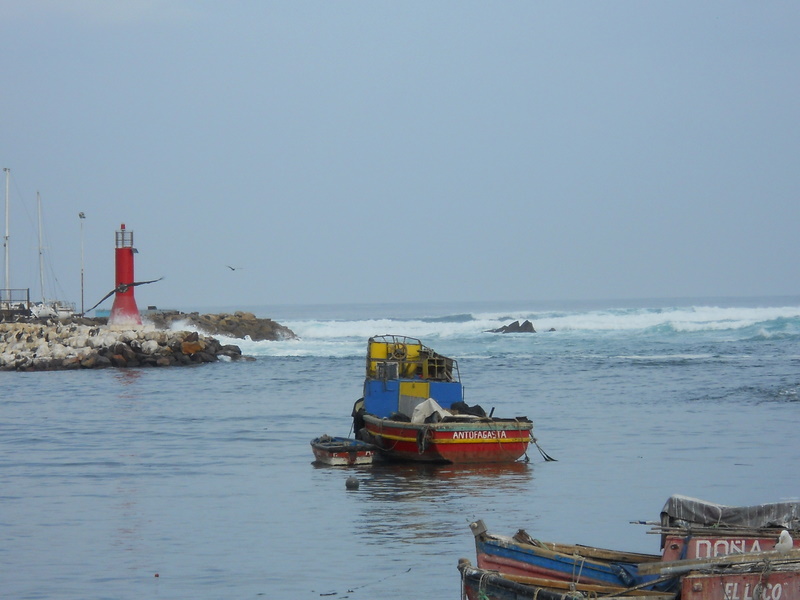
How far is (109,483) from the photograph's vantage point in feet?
58.4

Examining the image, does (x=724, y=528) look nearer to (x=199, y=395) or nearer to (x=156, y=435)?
(x=156, y=435)

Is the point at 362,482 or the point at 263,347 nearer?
the point at 362,482

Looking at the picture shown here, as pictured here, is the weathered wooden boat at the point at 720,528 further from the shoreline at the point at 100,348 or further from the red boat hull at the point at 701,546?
the shoreline at the point at 100,348

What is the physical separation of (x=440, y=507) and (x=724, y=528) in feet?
20.6

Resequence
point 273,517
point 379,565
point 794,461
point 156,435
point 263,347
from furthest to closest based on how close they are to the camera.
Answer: point 263,347 → point 156,435 → point 794,461 → point 273,517 → point 379,565

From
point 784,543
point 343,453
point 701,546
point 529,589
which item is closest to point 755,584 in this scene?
point 784,543

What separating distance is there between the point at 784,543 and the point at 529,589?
2172mm

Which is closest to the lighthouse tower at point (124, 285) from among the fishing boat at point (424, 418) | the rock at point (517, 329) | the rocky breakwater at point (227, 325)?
the rocky breakwater at point (227, 325)

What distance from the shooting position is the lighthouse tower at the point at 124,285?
45688 millimetres

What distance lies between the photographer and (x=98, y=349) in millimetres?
47000

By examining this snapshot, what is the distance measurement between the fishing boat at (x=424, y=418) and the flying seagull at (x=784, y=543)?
412 inches

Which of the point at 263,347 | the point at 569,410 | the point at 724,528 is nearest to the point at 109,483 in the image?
the point at 724,528

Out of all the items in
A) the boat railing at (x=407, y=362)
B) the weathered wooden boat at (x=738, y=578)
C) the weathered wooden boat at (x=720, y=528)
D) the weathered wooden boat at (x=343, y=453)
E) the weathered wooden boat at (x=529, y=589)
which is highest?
the boat railing at (x=407, y=362)

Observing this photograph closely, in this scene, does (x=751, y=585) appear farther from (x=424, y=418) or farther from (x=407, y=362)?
(x=407, y=362)
